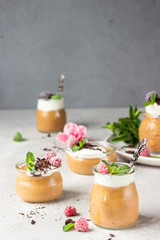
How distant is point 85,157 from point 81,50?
81.8 inches

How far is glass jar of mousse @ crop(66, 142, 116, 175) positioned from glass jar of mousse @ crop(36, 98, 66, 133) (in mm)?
857

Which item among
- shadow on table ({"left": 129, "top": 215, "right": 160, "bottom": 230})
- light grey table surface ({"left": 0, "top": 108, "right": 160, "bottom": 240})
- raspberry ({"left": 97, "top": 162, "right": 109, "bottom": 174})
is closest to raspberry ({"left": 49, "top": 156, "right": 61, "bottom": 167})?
light grey table surface ({"left": 0, "top": 108, "right": 160, "bottom": 240})

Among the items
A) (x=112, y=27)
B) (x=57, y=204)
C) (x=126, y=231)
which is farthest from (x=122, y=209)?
(x=112, y=27)

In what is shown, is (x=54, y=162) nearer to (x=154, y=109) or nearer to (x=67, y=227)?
(x=67, y=227)

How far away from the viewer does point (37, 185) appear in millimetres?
1789

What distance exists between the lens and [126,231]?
61.0 inches

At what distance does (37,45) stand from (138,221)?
8.88 feet

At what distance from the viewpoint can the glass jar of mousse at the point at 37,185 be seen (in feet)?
5.87

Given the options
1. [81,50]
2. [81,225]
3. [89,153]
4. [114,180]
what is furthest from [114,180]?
[81,50]

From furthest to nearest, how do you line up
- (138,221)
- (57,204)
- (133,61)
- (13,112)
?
(133,61)
(13,112)
(57,204)
(138,221)

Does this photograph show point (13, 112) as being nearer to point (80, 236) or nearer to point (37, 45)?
point (37, 45)

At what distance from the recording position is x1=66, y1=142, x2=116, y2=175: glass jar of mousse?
84.4 inches

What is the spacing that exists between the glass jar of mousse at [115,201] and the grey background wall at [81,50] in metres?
2.63

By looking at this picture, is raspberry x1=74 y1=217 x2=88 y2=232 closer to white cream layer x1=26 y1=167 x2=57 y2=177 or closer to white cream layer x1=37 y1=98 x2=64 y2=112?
white cream layer x1=26 y1=167 x2=57 y2=177
